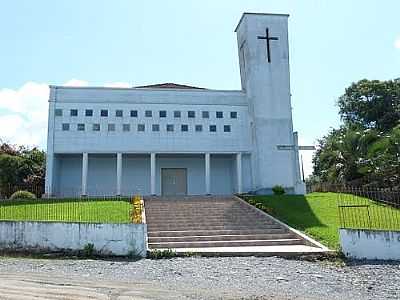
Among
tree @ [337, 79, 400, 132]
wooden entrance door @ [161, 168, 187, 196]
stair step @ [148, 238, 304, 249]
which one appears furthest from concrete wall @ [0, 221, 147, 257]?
tree @ [337, 79, 400, 132]

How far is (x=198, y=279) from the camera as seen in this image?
885 cm

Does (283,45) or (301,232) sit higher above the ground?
(283,45)

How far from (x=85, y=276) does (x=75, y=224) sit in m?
3.57

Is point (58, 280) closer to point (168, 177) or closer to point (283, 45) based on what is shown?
point (168, 177)

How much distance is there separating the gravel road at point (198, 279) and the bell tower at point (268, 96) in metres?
15.4

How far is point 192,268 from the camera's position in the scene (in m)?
10.1

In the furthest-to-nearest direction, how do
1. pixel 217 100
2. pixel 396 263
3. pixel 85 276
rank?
1. pixel 217 100
2. pixel 396 263
3. pixel 85 276

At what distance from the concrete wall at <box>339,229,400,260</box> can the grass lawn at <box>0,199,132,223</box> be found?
23.0ft

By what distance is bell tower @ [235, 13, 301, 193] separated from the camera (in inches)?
1043

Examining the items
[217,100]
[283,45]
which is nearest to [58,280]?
[217,100]

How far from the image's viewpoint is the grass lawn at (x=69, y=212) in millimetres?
14828

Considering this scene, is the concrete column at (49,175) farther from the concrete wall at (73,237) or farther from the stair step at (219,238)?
the stair step at (219,238)

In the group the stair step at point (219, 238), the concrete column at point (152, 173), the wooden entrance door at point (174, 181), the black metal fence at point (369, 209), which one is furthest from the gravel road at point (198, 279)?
the wooden entrance door at point (174, 181)

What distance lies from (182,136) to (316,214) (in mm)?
11353
